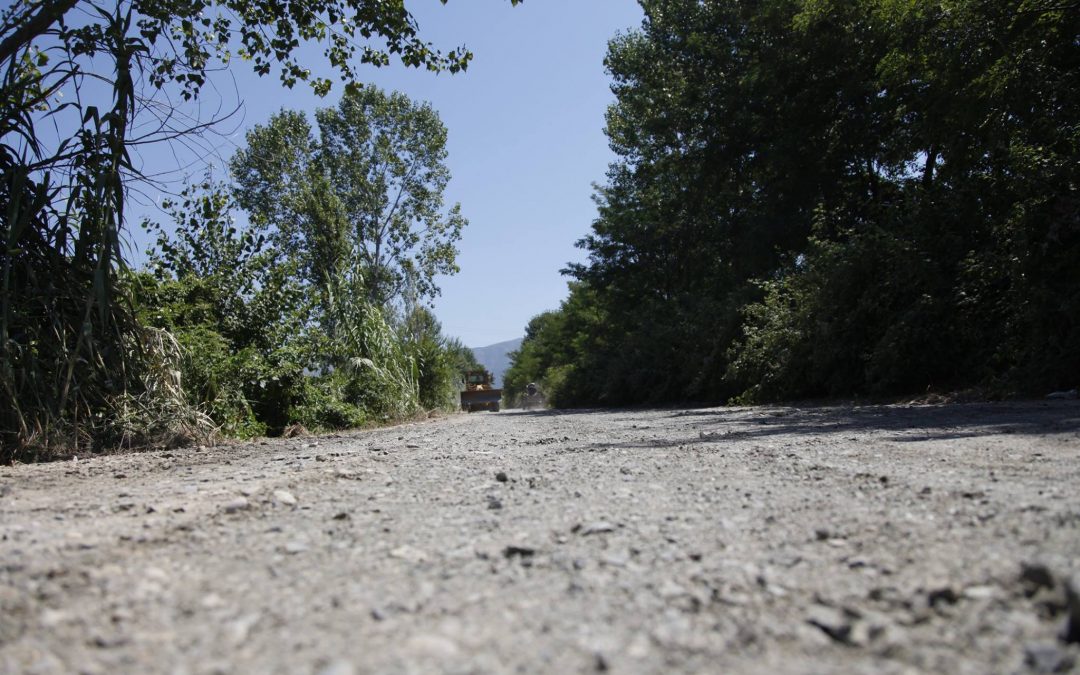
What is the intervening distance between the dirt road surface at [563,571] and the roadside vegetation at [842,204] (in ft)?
24.3

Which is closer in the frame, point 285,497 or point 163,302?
point 285,497

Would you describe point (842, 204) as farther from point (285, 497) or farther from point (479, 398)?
point (285, 497)

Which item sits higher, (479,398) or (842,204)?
(842,204)

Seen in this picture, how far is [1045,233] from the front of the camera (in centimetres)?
919

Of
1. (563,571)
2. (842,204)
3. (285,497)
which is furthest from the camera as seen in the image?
(842,204)

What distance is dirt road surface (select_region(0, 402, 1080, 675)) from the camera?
4.67 ft

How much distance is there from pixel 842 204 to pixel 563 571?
1994 cm

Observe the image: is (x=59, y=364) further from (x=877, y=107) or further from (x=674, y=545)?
(x=877, y=107)

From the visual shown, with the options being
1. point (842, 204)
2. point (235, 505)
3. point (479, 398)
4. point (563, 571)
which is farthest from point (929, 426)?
point (479, 398)

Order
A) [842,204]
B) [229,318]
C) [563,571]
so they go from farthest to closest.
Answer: [842,204]
[229,318]
[563,571]

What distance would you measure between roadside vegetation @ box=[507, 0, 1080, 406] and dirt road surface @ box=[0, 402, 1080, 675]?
24.3 ft

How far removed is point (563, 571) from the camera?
6.52ft

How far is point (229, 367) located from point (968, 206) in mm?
11339

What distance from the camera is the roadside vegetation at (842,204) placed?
9.80 metres
